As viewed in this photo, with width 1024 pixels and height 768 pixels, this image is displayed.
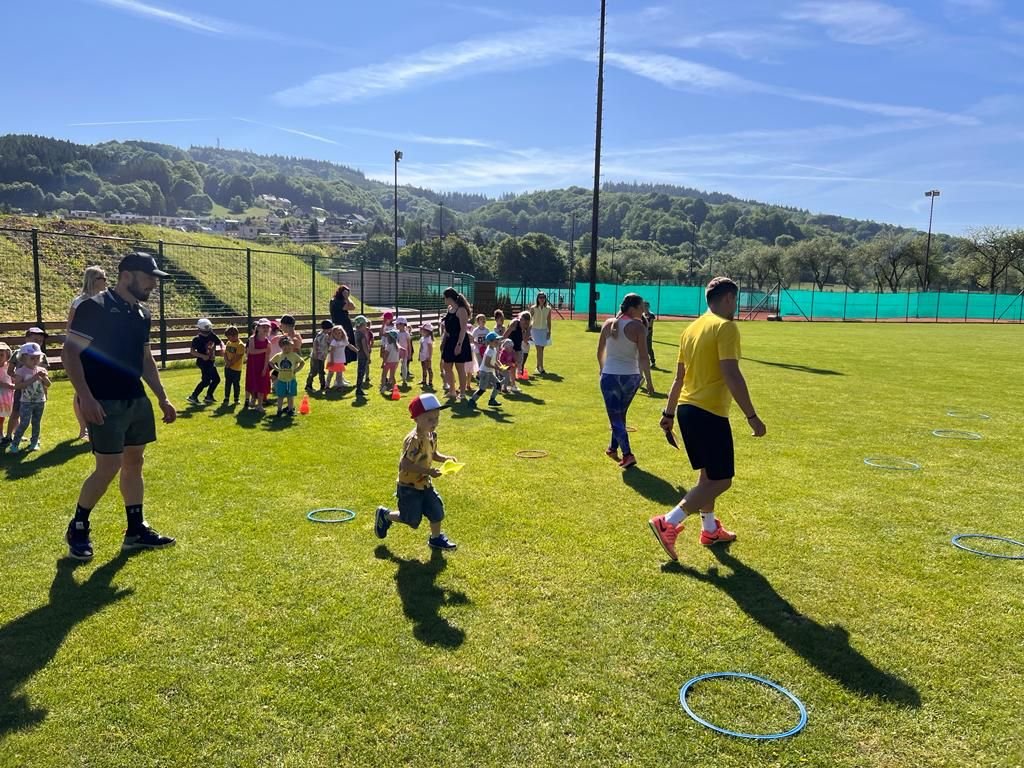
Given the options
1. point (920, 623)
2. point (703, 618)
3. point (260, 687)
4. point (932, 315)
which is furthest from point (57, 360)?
point (932, 315)

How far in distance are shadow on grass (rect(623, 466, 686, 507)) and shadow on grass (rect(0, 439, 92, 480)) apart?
6575 mm

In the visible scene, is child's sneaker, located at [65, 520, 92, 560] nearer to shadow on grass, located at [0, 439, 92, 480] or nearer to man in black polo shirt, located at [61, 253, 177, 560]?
man in black polo shirt, located at [61, 253, 177, 560]

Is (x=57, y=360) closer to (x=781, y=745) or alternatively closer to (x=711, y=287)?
(x=711, y=287)

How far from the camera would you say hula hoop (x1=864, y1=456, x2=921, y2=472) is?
27.2ft

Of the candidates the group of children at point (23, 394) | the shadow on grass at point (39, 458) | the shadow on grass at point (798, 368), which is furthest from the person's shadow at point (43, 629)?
the shadow on grass at point (798, 368)

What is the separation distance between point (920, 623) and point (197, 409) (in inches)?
430

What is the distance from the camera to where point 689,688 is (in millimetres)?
3664

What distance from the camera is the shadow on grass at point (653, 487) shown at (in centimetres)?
701

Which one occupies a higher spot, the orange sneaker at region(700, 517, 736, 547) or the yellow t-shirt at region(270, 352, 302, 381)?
the yellow t-shirt at region(270, 352, 302, 381)

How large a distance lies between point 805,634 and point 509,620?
184 centimetres

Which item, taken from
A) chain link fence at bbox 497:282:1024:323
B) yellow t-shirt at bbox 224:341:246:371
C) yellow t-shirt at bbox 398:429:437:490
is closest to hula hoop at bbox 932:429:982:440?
yellow t-shirt at bbox 398:429:437:490

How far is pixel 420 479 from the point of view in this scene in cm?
541

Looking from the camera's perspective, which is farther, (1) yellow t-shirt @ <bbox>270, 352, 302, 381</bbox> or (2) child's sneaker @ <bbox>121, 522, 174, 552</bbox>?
(1) yellow t-shirt @ <bbox>270, 352, 302, 381</bbox>

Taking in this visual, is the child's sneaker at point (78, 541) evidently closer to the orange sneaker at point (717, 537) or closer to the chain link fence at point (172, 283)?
the orange sneaker at point (717, 537)
